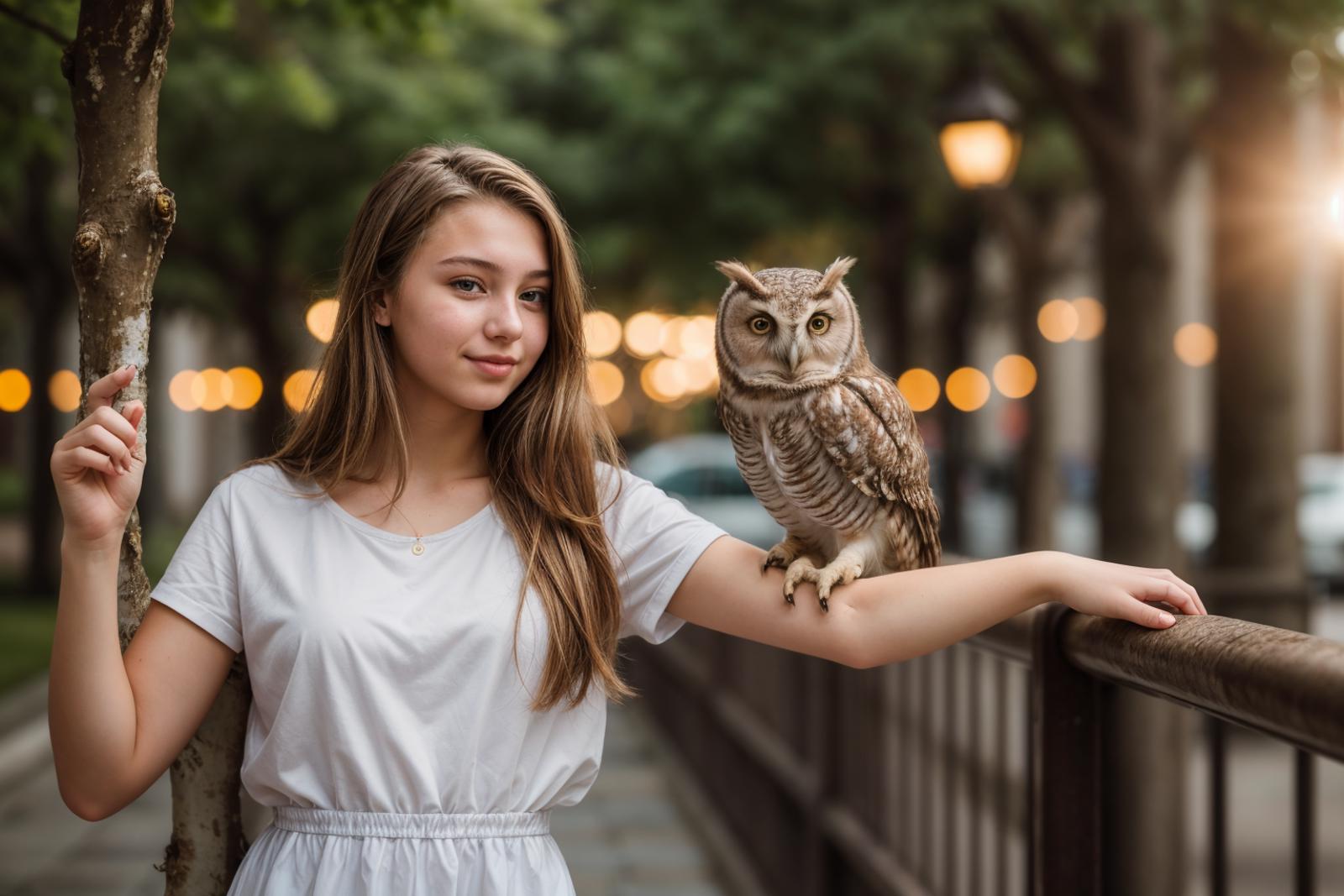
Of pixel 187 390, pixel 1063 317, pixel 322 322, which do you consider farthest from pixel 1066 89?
pixel 187 390

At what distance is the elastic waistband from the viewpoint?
74.9 inches

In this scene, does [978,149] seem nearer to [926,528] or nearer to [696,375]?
[926,528]

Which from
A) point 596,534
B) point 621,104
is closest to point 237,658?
point 596,534

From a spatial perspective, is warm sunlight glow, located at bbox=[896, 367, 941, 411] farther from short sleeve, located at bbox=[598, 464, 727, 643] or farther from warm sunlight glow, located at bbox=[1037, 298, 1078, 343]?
short sleeve, located at bbox=[598, 464, 727, 643]

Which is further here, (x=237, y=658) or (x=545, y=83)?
(x=545, y=83)

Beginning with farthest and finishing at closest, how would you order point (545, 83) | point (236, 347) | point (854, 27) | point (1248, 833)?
point (236, 347) < point (545, 83) < point (854, 27) < point (1248, 833)

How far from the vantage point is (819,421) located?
5.83ft

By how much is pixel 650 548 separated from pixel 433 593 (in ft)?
1.16

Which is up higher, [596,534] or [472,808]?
[596,534]

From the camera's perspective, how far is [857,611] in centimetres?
185

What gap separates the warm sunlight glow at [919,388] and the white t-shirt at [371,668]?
27.4 ft

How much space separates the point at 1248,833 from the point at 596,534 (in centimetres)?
504

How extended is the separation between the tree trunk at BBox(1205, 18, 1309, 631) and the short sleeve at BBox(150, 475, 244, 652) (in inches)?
273

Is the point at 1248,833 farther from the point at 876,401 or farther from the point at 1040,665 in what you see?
the point at 876,401
